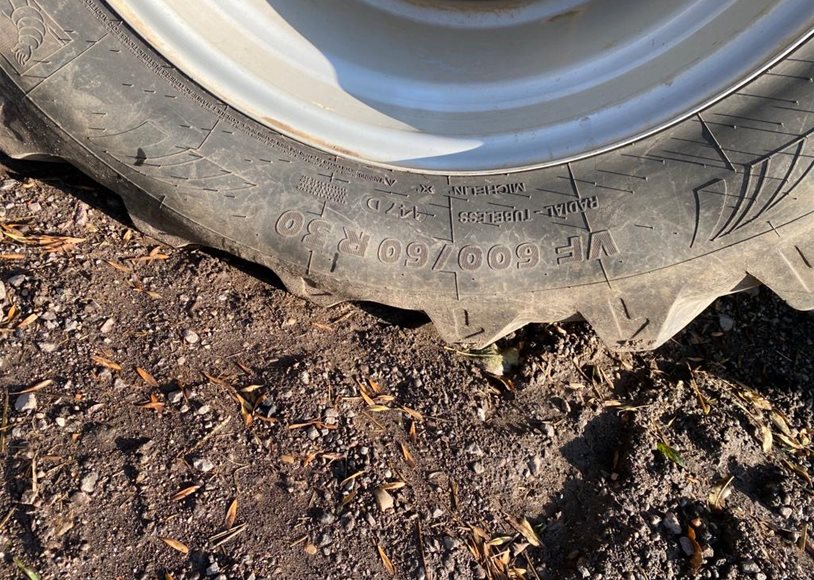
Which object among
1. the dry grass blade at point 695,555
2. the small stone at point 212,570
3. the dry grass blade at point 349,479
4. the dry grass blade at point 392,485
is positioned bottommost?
the dry grass blade at point 695,555

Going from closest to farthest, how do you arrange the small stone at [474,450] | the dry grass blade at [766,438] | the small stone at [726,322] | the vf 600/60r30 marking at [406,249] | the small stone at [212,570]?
1. the small stone at [212,570]
2. the vf 600/60r30 marking at [406,249]
3. the small stone at [474,450]
4. the dry grass blade at [766,438]
5. the small stone at [726,322]

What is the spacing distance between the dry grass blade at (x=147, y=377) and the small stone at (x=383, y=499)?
0.54 metres

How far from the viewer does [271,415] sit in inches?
59.5

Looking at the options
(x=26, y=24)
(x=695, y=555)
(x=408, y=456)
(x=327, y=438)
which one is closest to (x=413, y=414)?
(x=408, y=456)

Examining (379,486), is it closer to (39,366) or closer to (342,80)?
(39,366)

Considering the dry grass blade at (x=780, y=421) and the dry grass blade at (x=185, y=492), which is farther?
the dry grass blade at (x=780, y=421)

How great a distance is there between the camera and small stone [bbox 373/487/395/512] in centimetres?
145

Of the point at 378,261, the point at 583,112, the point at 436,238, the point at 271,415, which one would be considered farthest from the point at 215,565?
the point at 583,112

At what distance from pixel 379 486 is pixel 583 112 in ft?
3.05

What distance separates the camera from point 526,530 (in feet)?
4.91

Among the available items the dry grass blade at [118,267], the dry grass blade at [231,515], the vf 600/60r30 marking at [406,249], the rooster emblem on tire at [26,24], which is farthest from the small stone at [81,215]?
the dry grass blade at [231,515]

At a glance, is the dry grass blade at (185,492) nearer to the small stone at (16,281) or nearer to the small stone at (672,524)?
the small stone at (16,281)

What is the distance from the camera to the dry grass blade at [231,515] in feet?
4.54

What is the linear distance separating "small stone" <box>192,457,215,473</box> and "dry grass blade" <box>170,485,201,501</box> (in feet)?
0.12
